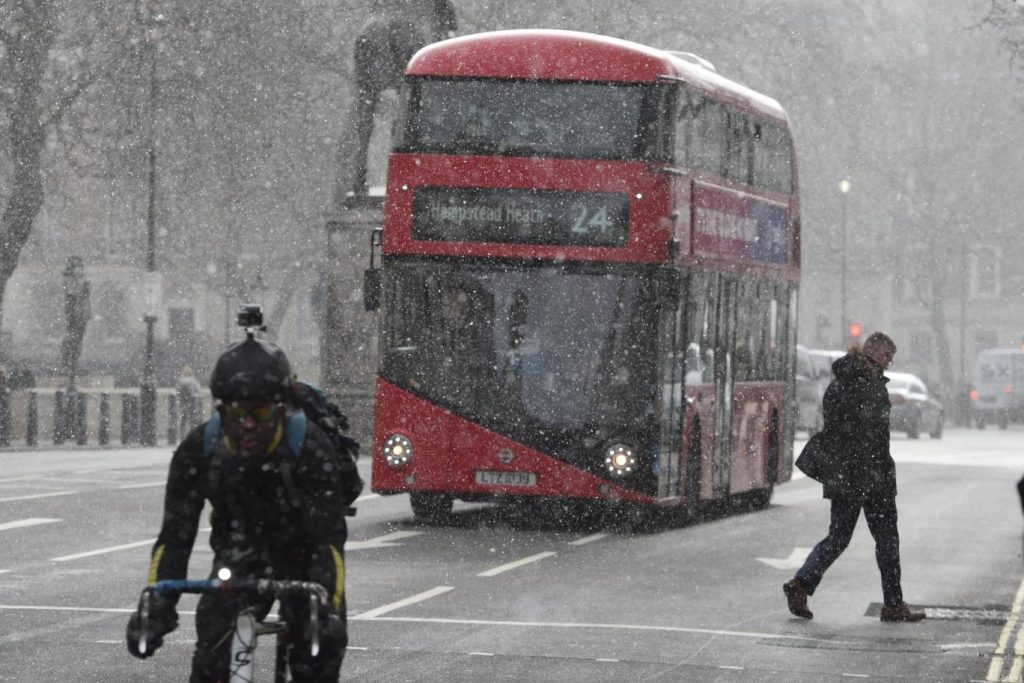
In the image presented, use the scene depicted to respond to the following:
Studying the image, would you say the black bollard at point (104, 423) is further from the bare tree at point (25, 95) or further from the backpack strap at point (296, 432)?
the backpack strap at point (296, 432)

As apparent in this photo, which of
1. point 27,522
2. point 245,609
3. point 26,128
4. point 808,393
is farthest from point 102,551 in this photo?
point 808,393

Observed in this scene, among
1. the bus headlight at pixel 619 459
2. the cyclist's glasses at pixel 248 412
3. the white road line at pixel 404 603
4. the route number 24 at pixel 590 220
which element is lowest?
the white road line at pixel 404 603

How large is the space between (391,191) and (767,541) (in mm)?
4231

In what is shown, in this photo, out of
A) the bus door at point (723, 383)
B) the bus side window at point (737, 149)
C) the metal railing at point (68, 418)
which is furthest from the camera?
the metal railing at point (68, 418)

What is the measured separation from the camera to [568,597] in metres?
14.6

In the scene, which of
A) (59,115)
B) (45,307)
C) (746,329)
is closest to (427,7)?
(59,115)

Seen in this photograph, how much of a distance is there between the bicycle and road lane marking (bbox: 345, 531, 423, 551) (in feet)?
40.7

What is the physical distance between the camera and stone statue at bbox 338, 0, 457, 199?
35625 mm

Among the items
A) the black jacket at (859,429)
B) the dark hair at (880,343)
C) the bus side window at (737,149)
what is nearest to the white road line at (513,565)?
the black jacket at (859,429)

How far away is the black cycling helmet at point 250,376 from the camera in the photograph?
5535 millimetres

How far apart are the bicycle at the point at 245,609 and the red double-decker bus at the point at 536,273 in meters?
13.5

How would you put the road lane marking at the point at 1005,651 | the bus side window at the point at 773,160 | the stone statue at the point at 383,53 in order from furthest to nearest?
the stone statue at the point at 383,53 < the bus side window at the point at 773,160 < the road lane marking at the point at 1005,651

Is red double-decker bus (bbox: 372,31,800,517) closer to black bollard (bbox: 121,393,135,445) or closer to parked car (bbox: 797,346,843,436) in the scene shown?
black bollard (bbox: 121,393,135,445)

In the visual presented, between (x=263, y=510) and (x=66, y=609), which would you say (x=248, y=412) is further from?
(x=66, y=609)
